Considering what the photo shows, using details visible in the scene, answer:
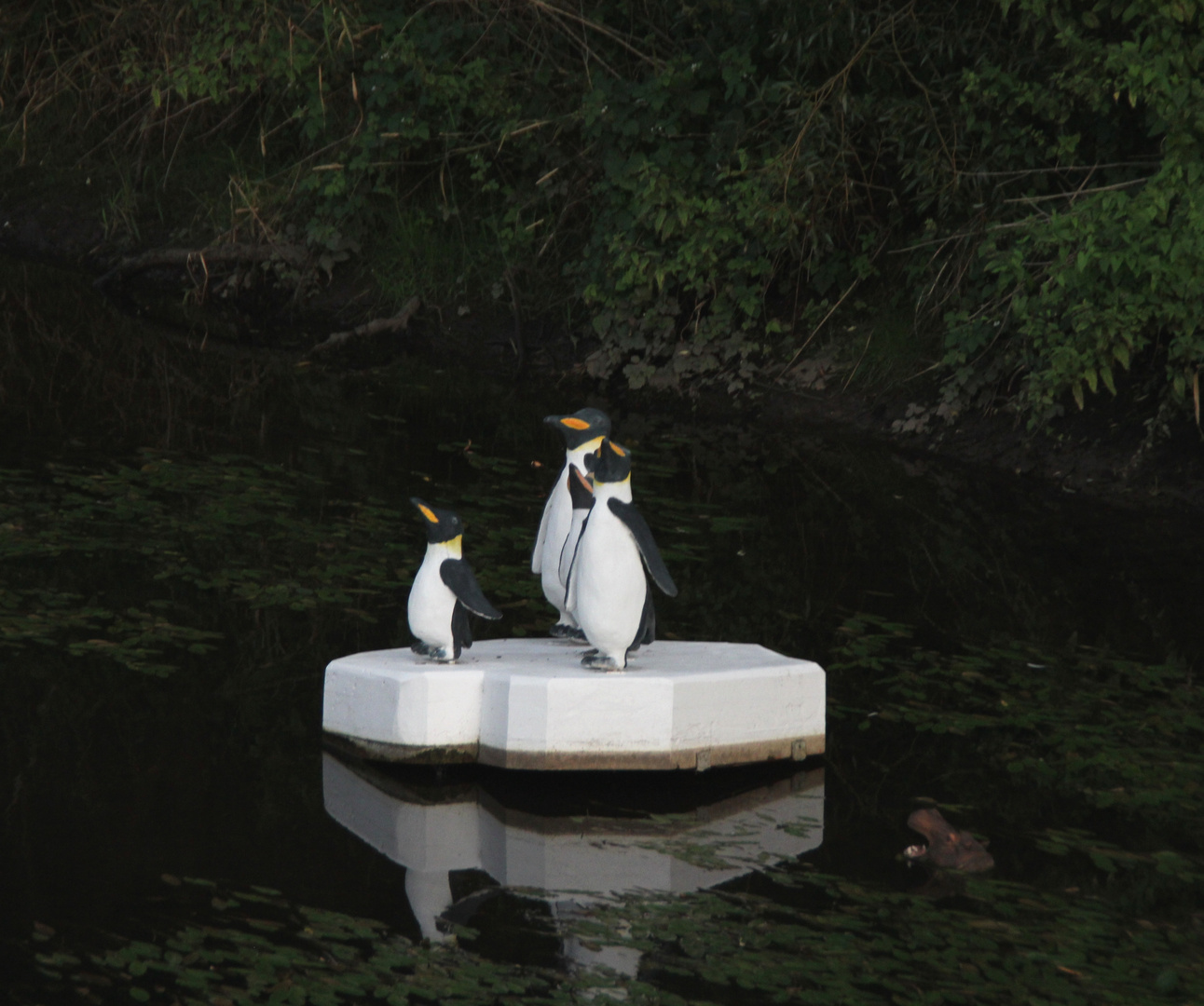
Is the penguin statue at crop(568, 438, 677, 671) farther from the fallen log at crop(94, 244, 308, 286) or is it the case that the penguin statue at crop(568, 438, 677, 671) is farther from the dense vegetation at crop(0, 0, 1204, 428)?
the fallen log at crop(94, 244, 308, 286)

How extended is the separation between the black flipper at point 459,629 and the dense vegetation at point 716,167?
4314 millimetres

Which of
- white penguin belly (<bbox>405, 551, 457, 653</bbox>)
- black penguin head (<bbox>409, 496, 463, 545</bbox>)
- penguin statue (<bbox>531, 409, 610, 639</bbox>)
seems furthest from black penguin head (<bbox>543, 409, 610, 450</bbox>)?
white penguin belly (<bbox>405, 551, 457, 653</bbox>)

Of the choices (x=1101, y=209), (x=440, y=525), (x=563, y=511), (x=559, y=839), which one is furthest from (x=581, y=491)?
(x=1101, y=209)

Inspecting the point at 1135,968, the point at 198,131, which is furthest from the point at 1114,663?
the point at 198,131

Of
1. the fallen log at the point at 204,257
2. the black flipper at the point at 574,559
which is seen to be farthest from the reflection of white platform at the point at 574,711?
the fallen log at the point at 204,257

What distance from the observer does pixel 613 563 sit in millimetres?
5176

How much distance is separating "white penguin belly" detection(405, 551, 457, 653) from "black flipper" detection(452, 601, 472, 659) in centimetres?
1

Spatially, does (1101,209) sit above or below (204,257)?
above

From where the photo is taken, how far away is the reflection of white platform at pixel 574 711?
16.8 ft

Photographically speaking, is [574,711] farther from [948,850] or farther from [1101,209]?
[1101,209]

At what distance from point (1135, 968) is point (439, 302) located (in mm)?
8952

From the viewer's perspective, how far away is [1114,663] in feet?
21.2

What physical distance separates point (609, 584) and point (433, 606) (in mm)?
567

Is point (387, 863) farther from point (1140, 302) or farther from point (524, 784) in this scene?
point (1140, 302)
